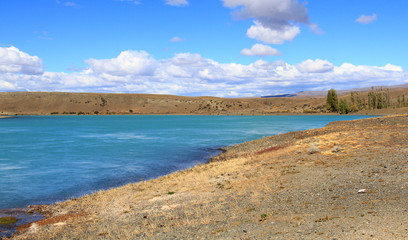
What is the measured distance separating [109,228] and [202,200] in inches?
190

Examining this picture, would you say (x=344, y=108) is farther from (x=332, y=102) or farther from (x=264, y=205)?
(x=264, y=205)

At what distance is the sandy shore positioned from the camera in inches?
436

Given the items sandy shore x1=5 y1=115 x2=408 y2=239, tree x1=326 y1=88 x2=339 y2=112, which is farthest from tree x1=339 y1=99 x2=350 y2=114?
sandy shore x1=5 y1=115 x2=408 y2=239

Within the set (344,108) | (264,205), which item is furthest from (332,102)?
(264,205)

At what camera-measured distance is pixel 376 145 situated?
2569cm

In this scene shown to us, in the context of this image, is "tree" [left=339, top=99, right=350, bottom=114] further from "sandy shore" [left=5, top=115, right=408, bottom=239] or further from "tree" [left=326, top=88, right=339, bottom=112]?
"sandy shore" [left=5, top=115, right=408, bottom=239]

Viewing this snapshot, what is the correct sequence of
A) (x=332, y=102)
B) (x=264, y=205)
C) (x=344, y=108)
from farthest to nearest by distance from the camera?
1. (x=332, y=102)
2. (x=344, y=108)
3. (x=264, y=205)

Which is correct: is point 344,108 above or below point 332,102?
below

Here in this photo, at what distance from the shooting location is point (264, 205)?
1441 centimetres

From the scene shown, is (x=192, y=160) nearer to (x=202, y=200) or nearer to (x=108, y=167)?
(x=108, y=167)

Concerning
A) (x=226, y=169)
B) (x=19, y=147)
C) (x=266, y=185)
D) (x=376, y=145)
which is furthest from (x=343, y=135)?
(x=19, y=147)

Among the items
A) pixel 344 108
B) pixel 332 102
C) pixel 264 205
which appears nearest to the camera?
pixel 264 205

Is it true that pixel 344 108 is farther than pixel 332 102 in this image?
No

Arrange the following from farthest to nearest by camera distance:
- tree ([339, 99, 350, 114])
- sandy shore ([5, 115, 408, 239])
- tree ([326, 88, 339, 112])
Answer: tree ([326, 88, 339, 112]), tree ([339, 99, 350, 114]), sandy shore ([5, 115, 408, 239])
